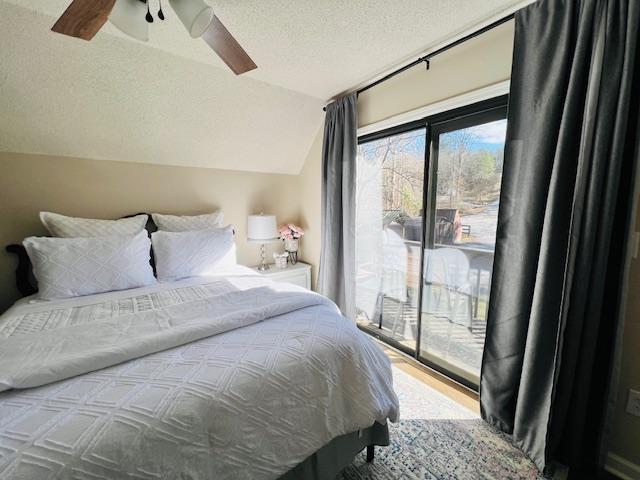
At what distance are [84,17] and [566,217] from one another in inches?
90.4

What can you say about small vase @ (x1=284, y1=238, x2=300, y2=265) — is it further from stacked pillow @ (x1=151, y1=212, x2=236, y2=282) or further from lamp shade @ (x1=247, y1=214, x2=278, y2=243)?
stacked pillow @ (x1=151, y1=212, x2=236, y2=282)

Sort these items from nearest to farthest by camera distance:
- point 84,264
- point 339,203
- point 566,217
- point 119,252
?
1. point 566,217
2. point 84,264
3. point 119,252
4. point 339,203

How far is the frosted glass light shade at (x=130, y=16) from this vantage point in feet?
3.91

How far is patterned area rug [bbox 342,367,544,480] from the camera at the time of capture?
1313mm

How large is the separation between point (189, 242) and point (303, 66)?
5.27 ft

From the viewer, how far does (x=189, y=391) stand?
0.85 m

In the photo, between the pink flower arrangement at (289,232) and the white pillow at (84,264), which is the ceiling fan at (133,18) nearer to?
the white pillow at (84,264)

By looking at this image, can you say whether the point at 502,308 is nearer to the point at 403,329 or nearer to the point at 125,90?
the point at 403,329

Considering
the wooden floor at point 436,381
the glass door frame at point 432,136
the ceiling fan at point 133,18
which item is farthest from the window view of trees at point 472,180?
the ceiling fan at point 133,18

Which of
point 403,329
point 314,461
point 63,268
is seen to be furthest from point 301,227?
point 314,461

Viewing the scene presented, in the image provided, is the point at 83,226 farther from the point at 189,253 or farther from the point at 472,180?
the point at 472,180

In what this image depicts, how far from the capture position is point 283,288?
5.62 feet

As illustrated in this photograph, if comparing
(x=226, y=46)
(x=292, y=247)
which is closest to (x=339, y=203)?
(x=292, y=247)

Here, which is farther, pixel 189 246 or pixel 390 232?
pixel 390 232
